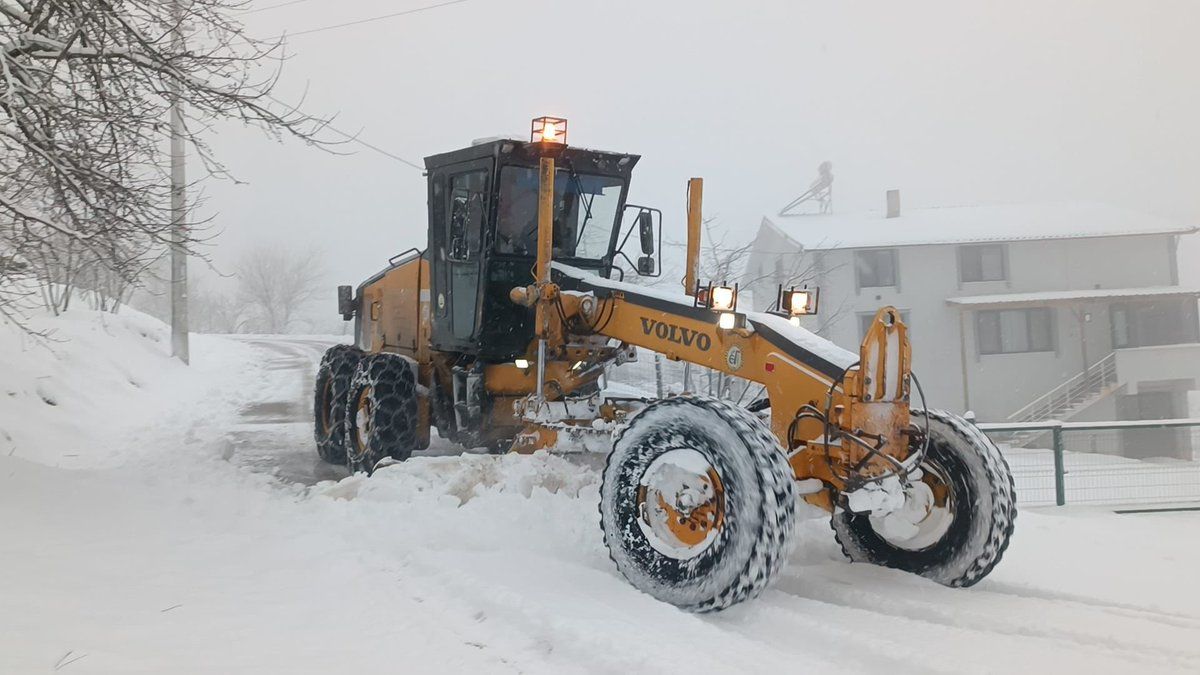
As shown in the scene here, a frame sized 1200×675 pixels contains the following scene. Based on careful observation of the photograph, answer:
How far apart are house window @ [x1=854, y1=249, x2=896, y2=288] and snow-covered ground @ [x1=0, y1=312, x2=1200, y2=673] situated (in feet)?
67.3

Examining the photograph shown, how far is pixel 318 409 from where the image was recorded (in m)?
10.2

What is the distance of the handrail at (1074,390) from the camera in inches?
1024

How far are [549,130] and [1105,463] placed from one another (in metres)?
6.90

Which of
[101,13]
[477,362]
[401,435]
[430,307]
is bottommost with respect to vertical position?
[401,435]

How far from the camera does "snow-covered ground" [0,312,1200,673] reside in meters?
3.60

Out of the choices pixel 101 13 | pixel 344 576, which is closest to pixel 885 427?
pixel 344 576

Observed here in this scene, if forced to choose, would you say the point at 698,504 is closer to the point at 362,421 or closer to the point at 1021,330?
the point at 362,421

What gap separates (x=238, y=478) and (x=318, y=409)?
83.0 inches

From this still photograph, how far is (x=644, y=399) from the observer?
7.58 meters

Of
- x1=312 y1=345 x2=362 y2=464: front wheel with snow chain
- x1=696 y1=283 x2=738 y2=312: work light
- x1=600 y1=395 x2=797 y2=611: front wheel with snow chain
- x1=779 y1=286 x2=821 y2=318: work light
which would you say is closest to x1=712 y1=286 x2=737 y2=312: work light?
x1=696 y1=283 x2=738 y2=312: work light

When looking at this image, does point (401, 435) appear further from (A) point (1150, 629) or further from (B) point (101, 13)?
(A) point (1150, 629)

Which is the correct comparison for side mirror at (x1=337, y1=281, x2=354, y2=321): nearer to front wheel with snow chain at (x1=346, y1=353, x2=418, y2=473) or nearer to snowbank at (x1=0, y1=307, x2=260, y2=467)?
front wheel with snow chain at (x1=346, y1=353, x2=418, y2=473)

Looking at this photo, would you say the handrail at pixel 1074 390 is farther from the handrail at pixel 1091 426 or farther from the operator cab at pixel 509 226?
the operator cab at pixel 509 226

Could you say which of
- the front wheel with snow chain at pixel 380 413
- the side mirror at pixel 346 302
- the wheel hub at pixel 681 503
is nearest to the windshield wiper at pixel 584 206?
the front wheel with snow chain at pixel 380 413
